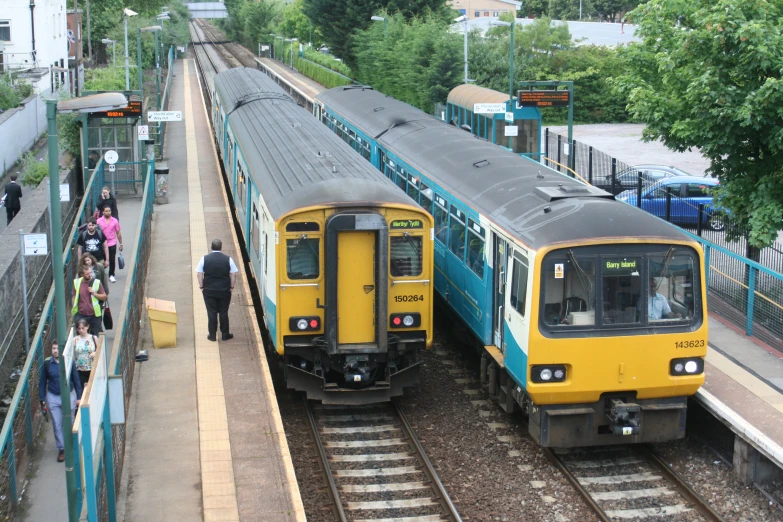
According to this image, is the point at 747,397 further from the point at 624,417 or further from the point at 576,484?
the point at 576,484

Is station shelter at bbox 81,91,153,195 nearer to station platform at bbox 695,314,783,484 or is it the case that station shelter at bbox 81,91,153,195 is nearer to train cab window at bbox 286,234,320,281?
train cab window at bbox 286,234,320,281

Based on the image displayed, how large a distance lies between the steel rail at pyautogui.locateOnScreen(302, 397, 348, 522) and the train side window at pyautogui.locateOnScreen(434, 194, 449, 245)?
350cm

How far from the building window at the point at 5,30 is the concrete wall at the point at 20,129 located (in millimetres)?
8103

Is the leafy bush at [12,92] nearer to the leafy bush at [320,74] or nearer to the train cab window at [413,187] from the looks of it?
the leafy bush at [320,74]

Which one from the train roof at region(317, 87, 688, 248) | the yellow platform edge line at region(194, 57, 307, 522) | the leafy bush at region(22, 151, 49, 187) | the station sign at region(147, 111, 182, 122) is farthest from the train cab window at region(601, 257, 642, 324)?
the leafy bush at region(22, 151, 49, 187)

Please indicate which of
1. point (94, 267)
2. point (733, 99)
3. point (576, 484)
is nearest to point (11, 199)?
point (94, 267)

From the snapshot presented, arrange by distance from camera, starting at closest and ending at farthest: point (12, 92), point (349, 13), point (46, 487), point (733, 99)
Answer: point (46, 487)
point (733, 99)
point (12, 92)
point (349, 13)

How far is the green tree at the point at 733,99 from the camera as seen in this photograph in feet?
46.7

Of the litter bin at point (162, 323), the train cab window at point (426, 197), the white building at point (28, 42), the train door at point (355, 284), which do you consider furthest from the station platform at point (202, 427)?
the white building at point (28, 42)

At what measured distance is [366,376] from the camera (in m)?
12.3

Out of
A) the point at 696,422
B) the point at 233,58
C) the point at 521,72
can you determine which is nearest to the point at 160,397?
the point at 696,422

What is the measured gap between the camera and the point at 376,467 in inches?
452

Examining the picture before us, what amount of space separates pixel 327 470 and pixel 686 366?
4.14m

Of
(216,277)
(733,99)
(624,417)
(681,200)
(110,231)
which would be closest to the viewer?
(624,417)
